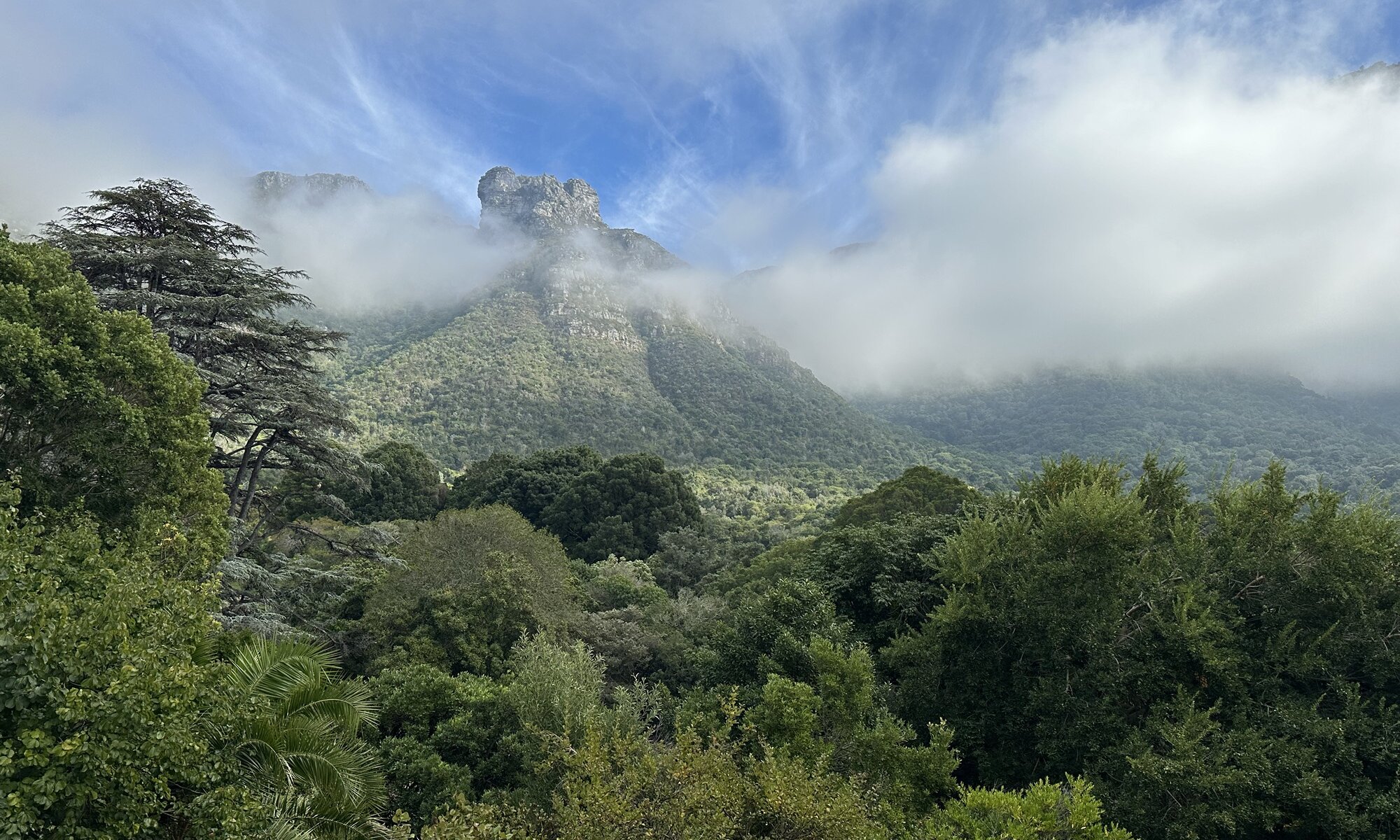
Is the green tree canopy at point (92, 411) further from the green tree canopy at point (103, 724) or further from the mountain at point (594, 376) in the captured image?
the mountain at point (594, 376)

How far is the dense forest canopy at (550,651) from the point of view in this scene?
581 cm

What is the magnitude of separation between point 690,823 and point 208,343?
17849 millimetres

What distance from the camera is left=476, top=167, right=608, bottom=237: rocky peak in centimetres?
16350

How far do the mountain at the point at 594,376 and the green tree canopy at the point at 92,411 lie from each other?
6994 cm

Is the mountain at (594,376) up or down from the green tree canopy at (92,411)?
up

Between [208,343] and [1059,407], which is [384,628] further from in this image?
[1059,407]

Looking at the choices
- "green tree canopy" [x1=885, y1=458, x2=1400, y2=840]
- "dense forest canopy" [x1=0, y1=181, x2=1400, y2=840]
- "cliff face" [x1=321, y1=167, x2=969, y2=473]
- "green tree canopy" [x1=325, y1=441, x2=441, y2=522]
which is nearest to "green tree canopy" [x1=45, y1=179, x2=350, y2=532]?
"dense forest canopy" [x1=0, y1=181, x2=1400, y2=840]

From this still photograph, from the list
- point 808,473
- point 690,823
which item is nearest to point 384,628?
point 690,823

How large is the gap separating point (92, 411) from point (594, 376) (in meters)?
101

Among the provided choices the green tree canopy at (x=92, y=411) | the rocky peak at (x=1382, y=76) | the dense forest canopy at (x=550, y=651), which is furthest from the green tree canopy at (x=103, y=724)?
the rocky peak at (x=1382, y=76)

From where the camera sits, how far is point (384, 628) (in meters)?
18.5

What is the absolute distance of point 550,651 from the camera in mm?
14328

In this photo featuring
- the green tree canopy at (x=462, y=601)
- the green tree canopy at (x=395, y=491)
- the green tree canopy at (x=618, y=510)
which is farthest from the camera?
the green tree canopy at (x=395, y=491)

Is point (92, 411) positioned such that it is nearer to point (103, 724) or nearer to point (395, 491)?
point (103, 724)
